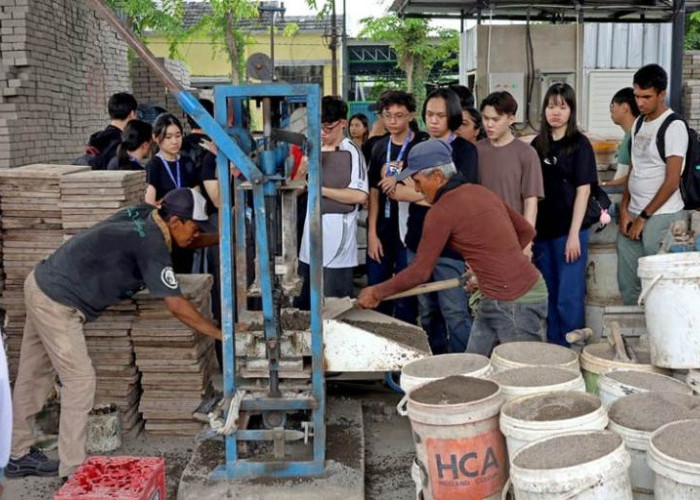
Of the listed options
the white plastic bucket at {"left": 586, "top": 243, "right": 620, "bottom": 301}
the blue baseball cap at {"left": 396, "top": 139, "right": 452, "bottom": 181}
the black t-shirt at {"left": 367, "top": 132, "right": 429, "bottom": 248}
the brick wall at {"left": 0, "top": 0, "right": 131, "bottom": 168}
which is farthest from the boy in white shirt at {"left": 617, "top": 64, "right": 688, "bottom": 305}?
the brick wall at {"left": 0, "top": 0, "right": 131, "bottom": 168}

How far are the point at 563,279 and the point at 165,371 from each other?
9.16 feet

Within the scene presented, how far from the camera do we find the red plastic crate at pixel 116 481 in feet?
11.5

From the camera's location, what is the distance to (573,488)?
292cm

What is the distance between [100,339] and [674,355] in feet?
11.3

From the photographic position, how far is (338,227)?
222 inches

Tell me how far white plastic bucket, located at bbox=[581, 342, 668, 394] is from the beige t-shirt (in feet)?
4.76

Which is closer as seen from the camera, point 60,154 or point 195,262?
point 195,262

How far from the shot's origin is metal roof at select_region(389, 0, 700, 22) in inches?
393

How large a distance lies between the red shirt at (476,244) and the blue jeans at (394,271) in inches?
58.4

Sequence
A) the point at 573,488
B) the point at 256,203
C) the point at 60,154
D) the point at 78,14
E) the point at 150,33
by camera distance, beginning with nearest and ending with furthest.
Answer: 1. the point at 573,488
2. the point at 256,203
3. the point at 60,154
4. the point at 78,14
5. the point at 150,33

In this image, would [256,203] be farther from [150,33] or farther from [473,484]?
[150,33]

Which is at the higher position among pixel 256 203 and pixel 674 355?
pixel 256 203

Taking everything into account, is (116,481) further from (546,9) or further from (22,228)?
(546,9)

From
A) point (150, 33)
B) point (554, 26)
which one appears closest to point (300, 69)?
point (150, 33)
